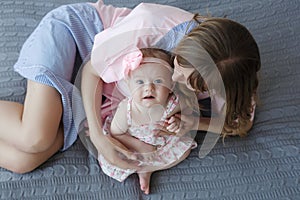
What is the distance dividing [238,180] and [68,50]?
0.49 meters

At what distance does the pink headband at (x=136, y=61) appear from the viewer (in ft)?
2.99

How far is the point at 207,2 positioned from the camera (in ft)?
4.31

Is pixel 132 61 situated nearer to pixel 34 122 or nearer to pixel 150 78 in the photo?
pixel 150 78

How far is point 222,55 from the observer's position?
851mm

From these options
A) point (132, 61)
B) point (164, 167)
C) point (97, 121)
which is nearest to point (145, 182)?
point (164, 167)

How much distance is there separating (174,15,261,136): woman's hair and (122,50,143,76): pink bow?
0.07m

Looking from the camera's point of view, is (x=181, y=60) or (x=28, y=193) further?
(x=28, y=193)

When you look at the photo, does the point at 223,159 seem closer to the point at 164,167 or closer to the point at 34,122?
the point at 164,167

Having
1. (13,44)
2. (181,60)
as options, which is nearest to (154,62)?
(181,60)

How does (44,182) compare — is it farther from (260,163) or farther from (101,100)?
(260,163)

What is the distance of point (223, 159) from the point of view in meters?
1.07

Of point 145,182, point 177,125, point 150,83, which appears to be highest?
point 150,83

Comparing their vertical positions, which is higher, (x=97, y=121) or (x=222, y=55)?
(x=222, y=55)

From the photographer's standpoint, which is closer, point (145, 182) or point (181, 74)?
point (181, 74)
